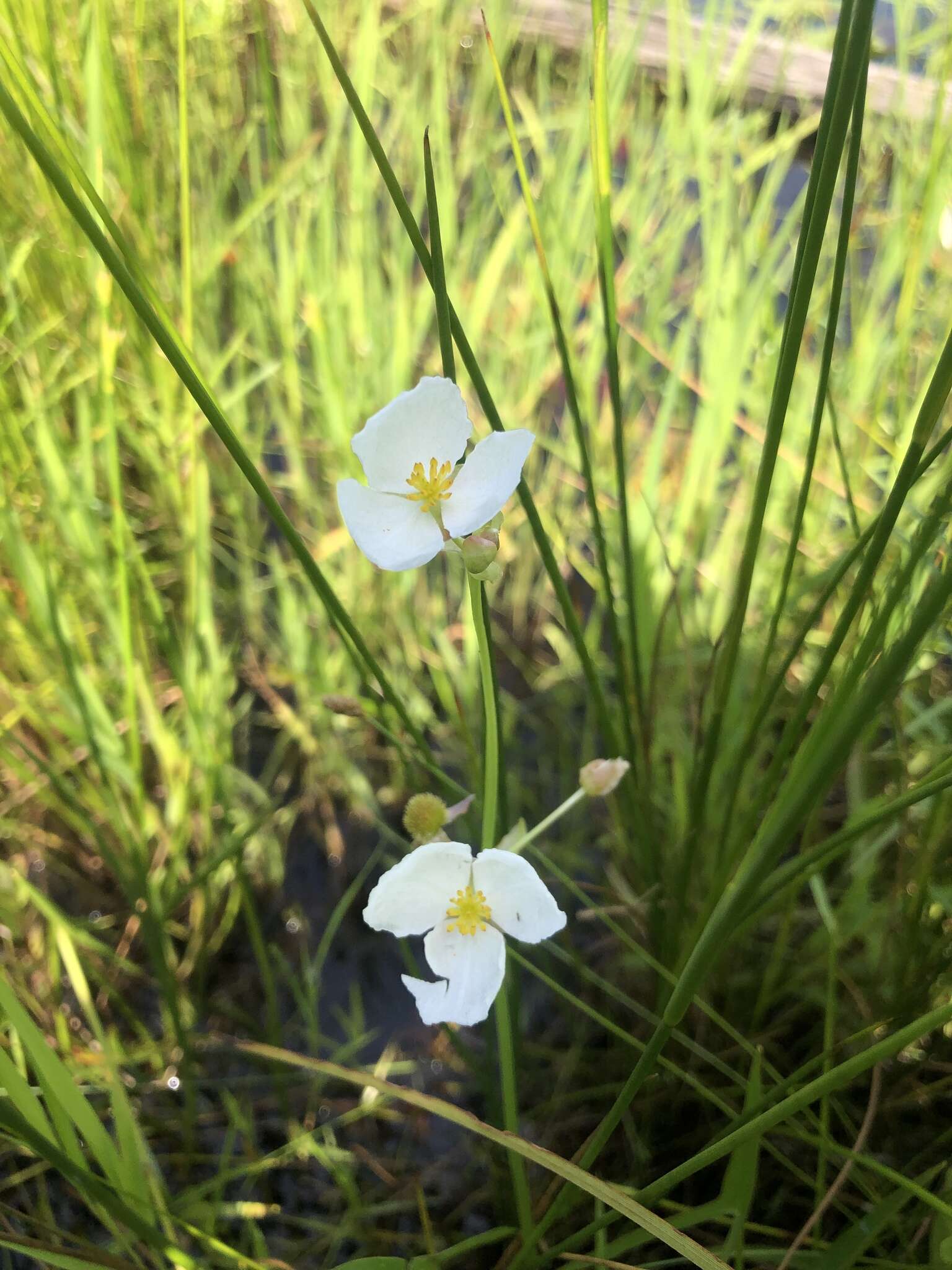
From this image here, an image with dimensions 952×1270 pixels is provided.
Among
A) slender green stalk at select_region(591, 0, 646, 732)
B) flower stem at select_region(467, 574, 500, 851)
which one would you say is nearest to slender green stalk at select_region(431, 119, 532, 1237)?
flower stem at select_region(467, 574, 500, 851)

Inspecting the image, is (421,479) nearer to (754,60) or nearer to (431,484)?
(431,484)

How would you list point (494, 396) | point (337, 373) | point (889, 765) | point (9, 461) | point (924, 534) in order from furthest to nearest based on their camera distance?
point (494, 396) → point (337, 373) → point (889, 765) → point (9, 461) → point (924, 534)

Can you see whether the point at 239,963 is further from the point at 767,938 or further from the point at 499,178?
the point at 499,178

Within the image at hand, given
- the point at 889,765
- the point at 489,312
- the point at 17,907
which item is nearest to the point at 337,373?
the point at 489,312

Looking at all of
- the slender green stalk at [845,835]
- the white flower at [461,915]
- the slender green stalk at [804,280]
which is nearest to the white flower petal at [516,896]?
the white flower at [461,915]

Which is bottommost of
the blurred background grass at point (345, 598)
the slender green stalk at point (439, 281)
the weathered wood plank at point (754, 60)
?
the blurred background grass at point (345, 598)

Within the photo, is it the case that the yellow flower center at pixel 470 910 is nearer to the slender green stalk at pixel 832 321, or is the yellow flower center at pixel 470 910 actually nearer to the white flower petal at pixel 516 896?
the white flower petal at pixel 516 896

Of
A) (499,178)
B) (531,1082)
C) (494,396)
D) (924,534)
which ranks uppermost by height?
(499,178)

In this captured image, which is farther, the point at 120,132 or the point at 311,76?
the point at 311,76
